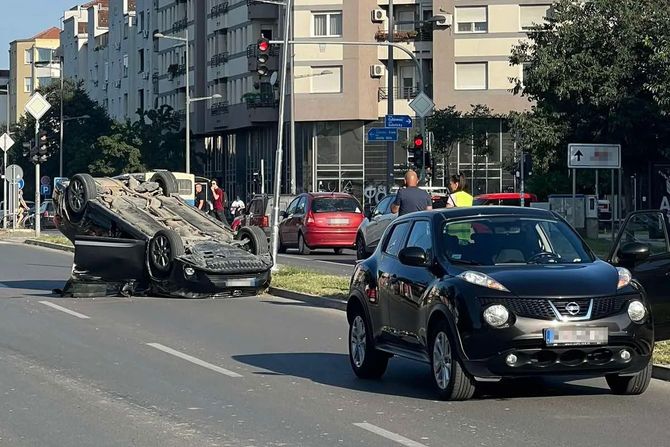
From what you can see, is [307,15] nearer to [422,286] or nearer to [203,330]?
[203,330]

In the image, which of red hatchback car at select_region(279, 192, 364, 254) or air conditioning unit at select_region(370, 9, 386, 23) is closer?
red hatchback car at select_region(279, 192, 364, 254)

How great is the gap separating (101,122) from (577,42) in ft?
200

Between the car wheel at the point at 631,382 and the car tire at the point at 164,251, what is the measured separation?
11.5 meters

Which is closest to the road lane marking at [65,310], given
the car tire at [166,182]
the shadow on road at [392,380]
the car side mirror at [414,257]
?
the car tire at [166,182]

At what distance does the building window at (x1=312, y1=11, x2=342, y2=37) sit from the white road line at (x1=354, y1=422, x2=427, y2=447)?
67644 millimetres

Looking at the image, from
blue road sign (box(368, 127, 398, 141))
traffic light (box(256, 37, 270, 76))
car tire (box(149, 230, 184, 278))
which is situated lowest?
car tire (box(149, 230, 184, 278))

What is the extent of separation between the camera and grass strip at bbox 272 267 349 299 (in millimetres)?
22050

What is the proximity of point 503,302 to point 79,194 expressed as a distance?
14326 millimetres

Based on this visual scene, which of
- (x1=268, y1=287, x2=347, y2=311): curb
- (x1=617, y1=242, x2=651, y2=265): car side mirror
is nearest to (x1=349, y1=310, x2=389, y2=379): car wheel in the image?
(x1=617, y1=242, x2=651, y2=265): car side mirror

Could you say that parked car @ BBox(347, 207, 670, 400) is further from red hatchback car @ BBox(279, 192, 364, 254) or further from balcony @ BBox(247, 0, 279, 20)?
balcony @ BBox(247, 0, 279, 20)

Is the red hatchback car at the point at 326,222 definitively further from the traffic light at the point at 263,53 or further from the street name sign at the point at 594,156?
the traffic light at the point at 263,53

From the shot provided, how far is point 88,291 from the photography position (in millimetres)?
22812

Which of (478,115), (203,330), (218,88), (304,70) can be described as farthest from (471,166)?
(203,330)

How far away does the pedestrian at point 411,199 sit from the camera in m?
20.3
